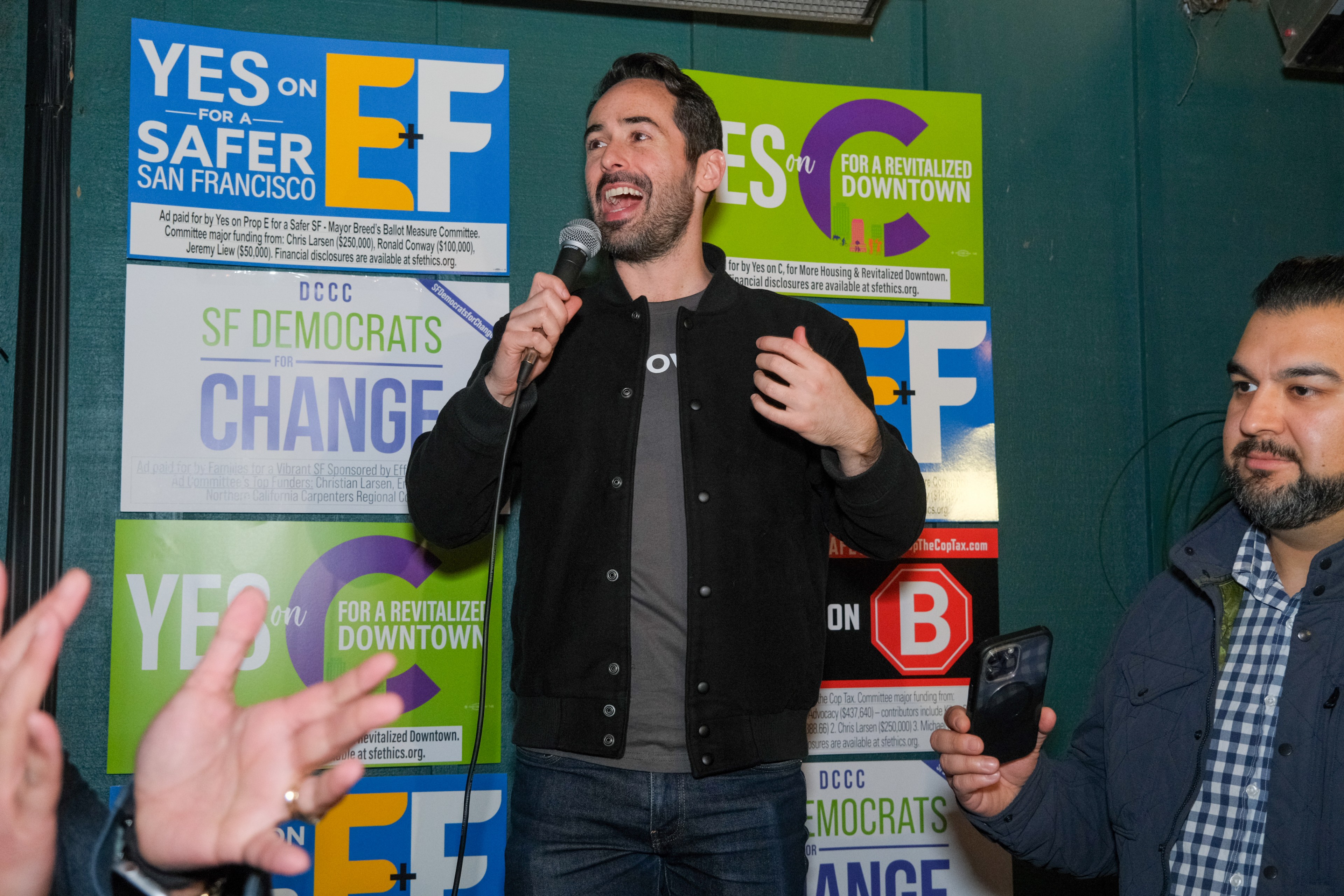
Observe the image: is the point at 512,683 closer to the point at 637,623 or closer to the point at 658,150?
the point at 637,623

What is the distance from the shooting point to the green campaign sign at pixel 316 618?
2.37 metres

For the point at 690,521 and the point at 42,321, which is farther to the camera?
the point at 42,321

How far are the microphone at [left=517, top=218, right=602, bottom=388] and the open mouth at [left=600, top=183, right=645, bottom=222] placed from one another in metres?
0.09

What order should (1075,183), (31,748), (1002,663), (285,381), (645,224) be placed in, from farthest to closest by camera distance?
(1075,183) < (285,381) < (645,224) < (1002,663) < (31,748)

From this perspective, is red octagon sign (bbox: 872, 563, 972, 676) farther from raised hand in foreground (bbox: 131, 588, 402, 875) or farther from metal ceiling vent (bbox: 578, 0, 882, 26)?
raised hand in foreground (bbox: 131, 588, 402, 875)

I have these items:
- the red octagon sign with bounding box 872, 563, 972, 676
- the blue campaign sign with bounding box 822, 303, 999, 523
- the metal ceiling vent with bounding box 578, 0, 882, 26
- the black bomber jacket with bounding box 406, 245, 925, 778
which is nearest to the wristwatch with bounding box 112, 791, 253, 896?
the black bomber jacket with bounding box 406, 245, 925, 778

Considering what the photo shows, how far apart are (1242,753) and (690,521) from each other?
0.95 metres

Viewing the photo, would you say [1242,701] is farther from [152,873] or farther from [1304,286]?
[152,873]

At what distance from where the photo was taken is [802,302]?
2.13m

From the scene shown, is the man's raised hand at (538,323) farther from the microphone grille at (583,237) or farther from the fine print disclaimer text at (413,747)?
the fine print disclaimer text at (413,747)

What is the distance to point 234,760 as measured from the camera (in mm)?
892

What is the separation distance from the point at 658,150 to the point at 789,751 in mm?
1195

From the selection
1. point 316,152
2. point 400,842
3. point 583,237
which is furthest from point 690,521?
point 316,152

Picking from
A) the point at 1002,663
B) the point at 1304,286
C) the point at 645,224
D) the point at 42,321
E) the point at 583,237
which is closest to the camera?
the point at 1002,663
